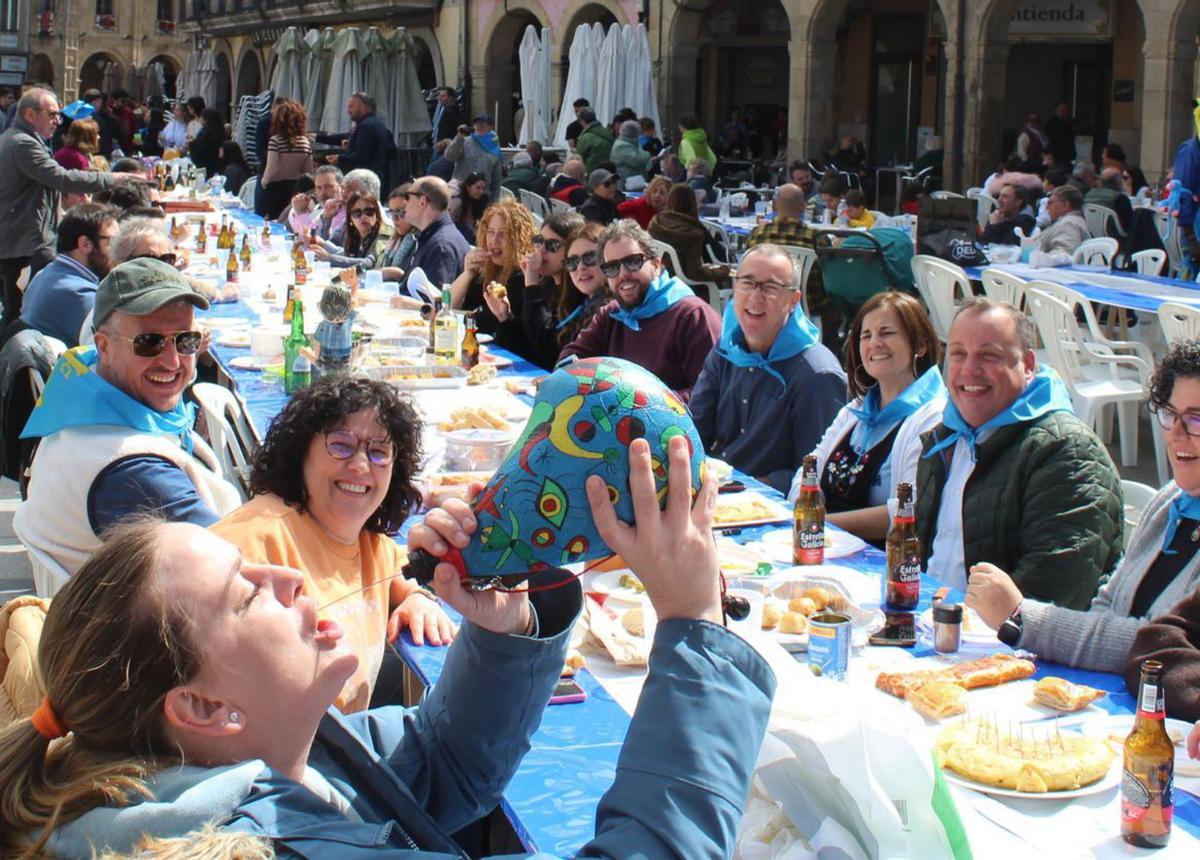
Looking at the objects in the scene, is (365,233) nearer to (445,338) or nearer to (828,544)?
(445,338)

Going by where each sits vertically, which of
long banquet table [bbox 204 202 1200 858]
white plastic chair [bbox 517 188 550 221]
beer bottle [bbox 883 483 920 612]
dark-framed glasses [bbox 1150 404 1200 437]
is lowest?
long banquet table [bbox 204 202 1200 858]

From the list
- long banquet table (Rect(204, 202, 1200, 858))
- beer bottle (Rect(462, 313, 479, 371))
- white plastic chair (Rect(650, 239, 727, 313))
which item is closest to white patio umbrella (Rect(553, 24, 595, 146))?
white plastic chair (Rect(650, 239, 727, 313))

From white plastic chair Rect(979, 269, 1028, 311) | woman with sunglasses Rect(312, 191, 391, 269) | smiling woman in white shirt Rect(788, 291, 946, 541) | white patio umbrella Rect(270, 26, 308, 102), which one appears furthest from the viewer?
white patio umbrella Rect(270, 26, 308, 102)

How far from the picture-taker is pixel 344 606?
9.21ft

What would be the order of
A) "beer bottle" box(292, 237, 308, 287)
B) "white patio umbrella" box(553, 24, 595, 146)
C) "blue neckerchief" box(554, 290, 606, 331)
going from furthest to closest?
"white patio umbrella" box(553, 24, 595, 146) < "beer bottle" box(292, 237, 308, 287) < "blue neckerchief" box(554, 290, 606, 331)

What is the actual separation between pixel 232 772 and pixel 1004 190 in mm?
10596

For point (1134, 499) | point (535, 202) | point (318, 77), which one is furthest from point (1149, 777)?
point (318, 77)

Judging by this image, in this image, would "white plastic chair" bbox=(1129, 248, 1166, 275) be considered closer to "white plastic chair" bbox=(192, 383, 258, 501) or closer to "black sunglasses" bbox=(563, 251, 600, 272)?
"black sunglasses" bbox=(563, 251, 600, 272)

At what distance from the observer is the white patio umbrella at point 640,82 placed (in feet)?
56.5

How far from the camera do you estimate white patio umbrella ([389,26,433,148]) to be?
18.3 metres

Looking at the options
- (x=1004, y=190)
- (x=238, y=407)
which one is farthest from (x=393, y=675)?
(x=1004, y=190)

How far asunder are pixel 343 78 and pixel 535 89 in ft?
7.90

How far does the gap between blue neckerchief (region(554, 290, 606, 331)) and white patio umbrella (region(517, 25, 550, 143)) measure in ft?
40.7

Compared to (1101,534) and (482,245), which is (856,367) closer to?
(1101,534)
